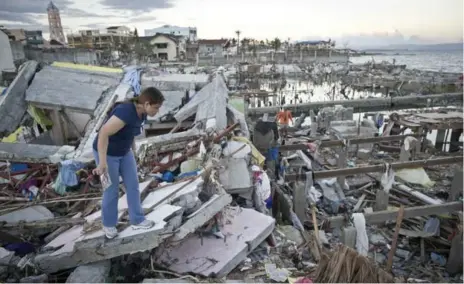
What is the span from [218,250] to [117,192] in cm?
147

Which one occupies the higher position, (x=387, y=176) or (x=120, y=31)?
(x=120, y=31)

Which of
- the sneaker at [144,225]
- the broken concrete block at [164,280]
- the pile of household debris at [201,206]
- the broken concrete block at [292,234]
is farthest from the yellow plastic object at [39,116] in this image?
the broken concrete block at [292,234]

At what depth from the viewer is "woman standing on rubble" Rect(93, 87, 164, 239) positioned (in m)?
2.95

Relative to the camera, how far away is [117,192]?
3.27 metres

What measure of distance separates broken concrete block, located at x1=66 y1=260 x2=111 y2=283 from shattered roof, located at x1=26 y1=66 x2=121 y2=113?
216 inches

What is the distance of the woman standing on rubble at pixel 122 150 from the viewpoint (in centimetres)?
295

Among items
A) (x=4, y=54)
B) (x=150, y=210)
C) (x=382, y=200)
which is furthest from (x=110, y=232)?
(x=4, y=54)

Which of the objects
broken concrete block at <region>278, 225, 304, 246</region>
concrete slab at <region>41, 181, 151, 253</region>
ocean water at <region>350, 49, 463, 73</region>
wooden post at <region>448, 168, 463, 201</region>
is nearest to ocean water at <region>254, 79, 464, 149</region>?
ocean water at <region>350, 49, 463, 73</region>

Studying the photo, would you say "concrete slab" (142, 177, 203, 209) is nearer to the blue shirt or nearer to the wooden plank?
the blue shirt

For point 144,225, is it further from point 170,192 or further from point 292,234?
point 292,234

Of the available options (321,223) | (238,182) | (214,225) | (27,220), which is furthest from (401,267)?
(27,220)

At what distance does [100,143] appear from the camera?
9.62ft

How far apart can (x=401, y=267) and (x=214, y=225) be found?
493cm

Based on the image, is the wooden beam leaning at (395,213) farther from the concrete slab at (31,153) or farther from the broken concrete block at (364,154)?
the concrete slab at (31,153)
